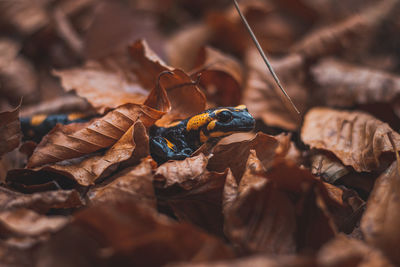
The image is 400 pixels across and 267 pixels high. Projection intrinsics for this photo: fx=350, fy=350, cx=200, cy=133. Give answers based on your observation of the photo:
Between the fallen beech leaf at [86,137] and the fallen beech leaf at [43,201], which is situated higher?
the fallen beech leaf at [86,137]

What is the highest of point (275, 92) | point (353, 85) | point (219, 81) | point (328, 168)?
point (219, 81)

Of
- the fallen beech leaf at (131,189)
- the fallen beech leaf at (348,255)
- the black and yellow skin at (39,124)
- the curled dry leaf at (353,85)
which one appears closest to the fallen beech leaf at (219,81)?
the curled dry leaf at (353,85)

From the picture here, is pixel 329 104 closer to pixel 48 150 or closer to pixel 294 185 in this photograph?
pixel 294 185

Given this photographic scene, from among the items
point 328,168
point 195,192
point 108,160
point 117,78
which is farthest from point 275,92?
point 108,160

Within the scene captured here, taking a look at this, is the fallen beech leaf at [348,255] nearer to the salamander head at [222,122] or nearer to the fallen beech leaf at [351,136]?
the fallen beech leaf at [351,136]

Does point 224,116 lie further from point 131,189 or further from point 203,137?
point 131,189
